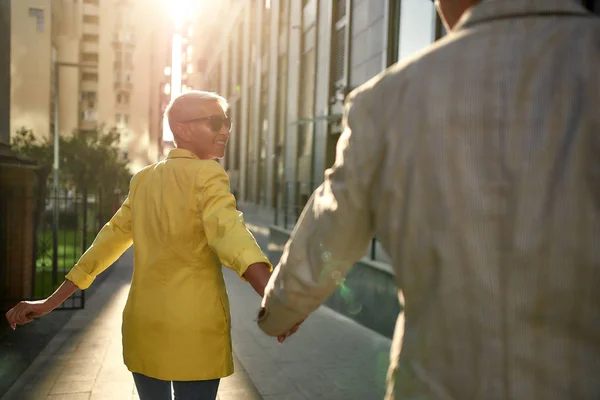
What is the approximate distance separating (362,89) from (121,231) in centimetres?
153

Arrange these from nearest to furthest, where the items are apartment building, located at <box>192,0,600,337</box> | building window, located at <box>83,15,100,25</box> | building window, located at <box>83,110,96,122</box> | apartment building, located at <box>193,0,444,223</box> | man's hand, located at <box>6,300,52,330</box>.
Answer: man's hand, located at <box>6,300,52,330</box> < apartment building, located at <box>192,0,600,337</box> < apartment building, located at <box>193,0,444,223</box> < building window, located at <box>83,110,96,122</box> < building window, located at <box>83,15,100,25</box>

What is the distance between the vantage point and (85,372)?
537 cm

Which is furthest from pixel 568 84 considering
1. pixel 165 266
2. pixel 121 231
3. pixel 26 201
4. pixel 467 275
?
pixel 26 201

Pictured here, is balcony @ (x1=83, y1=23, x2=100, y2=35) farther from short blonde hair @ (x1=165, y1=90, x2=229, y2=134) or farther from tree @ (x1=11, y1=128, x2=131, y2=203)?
short blonde hair @ (x1=165, y1=90, x2=229, y2=134)

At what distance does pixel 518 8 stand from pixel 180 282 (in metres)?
1.52

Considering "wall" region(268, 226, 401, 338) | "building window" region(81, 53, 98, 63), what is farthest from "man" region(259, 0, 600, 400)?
"building window" region(81, 53, 98, 63)

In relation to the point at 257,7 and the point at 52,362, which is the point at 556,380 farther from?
the point at 257,7

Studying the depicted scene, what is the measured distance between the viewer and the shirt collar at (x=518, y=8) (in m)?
1.11

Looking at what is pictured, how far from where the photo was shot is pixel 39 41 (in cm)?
5431

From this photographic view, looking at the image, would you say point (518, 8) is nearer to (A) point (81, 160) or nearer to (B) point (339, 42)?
(B) point (339, 42)

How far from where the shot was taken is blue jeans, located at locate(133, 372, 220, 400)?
217 centimetres

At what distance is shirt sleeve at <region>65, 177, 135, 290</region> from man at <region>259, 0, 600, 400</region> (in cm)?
143

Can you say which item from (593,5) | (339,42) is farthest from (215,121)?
(339,42)

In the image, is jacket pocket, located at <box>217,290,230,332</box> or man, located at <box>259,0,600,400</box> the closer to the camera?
man, located at <box>259,0,600,400</box>
